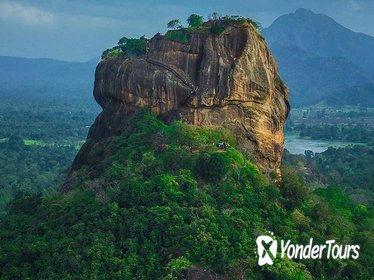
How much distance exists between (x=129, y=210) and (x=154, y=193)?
1023 millimetres

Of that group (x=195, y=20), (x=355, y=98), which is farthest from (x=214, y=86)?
(x=355, y=98)

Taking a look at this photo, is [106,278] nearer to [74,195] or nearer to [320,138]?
[74,195]

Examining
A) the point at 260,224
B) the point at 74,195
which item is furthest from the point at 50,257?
the point at 260,224

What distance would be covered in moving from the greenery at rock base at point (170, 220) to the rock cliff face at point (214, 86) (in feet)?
3.67

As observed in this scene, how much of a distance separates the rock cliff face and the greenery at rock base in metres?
1.12

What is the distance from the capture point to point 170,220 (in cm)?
1855

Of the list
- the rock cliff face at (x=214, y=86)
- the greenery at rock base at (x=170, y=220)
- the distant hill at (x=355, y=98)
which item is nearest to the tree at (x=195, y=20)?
the rock cliff face at (x=214, y=86)

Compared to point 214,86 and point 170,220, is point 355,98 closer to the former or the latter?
point 214,86

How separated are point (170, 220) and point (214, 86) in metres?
7.42

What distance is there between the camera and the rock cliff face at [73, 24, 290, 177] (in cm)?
2419

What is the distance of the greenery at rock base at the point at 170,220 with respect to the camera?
17406 mm

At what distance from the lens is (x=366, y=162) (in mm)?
64562

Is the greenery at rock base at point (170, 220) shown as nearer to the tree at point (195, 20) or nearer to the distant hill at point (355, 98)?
the tree at point (195, 20)

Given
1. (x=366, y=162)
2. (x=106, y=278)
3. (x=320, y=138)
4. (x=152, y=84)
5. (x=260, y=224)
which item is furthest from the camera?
(x=320, y=138)
